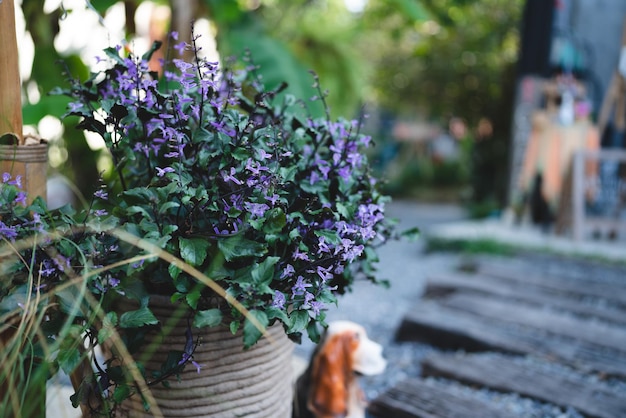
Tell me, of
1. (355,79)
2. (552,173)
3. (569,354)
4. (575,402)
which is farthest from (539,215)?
(575,402)

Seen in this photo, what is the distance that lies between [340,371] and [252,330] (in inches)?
25.6

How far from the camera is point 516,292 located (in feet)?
10.7

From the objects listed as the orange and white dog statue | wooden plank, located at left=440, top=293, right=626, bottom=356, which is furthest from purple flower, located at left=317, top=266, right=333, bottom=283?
wooden plank, located at left=440, top=293, right=626, bottom=356

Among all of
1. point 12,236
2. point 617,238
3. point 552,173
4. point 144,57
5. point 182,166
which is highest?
point 144,57

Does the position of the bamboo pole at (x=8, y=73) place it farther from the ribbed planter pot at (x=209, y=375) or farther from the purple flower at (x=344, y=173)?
the purple flower at (x=344, y=173)

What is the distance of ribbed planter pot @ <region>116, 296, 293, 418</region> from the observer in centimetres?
115

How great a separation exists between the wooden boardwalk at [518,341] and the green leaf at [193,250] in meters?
1.09

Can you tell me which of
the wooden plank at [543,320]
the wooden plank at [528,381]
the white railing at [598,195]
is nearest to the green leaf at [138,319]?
the wooden plank at [528,381]

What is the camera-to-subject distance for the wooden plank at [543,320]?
2570 millimetres

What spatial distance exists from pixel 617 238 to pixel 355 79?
105 inches

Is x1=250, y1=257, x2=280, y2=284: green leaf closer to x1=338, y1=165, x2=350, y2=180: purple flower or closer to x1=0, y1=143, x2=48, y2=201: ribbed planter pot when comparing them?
x1=338, y1=165, x2=350, y2=180: purple flower

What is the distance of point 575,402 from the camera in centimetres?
196

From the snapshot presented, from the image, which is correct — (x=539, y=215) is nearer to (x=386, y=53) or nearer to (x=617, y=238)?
(x=617, y=238)

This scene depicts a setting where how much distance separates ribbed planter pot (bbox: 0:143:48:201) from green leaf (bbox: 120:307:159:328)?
38 cm
